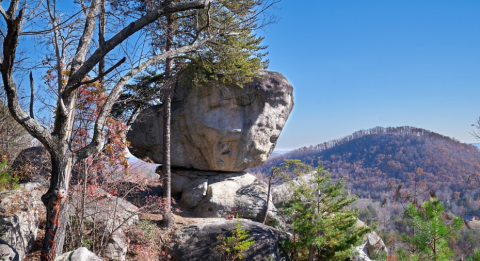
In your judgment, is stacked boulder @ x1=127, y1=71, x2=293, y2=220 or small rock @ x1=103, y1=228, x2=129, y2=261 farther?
stacked boulder @ x1=127, y1=71, x2=293, y2=220

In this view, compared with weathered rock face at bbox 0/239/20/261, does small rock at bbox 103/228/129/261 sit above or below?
below

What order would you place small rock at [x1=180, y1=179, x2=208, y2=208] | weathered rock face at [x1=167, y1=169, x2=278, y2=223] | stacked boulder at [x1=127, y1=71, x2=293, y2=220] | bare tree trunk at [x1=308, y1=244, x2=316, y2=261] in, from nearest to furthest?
bare tree trunk at [x1=308, y1=244, x2=316, y2=261], weathered rock face at [x1=167, y1=169, x2=278, y2=223], small rock at [x1=180, y1=179, x2=208, y2=208], stacked boulder at [x1=127, y1=71, x2=293, y2=220]

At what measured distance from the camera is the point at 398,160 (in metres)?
37.2

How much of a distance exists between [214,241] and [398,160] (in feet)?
115

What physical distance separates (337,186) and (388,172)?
1307 inches

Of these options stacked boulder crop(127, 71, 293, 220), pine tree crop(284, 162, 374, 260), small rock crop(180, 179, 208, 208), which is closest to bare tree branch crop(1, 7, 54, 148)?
pine tree crop(284, 162, 374, 260)

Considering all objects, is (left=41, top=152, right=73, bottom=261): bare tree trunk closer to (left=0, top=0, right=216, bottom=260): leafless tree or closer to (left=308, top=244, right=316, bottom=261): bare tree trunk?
(left=0, top=0, right=216, bottom=260): leafless tree

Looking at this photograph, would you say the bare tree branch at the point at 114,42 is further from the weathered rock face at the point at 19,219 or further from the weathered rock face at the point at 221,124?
the weathered rock face at the point at 221,124

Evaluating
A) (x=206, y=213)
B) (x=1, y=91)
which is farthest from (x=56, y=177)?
(x=1, y=91)

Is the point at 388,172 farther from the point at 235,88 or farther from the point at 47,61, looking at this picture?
the point at 47,61

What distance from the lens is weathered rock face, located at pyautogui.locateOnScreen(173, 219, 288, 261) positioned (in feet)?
24.3

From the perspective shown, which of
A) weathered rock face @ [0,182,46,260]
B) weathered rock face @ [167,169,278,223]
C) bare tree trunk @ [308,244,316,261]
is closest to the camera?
weathered rock face @ [0,182,46,260]

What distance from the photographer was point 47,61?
18.9 ft

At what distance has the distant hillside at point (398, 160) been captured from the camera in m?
30.5
